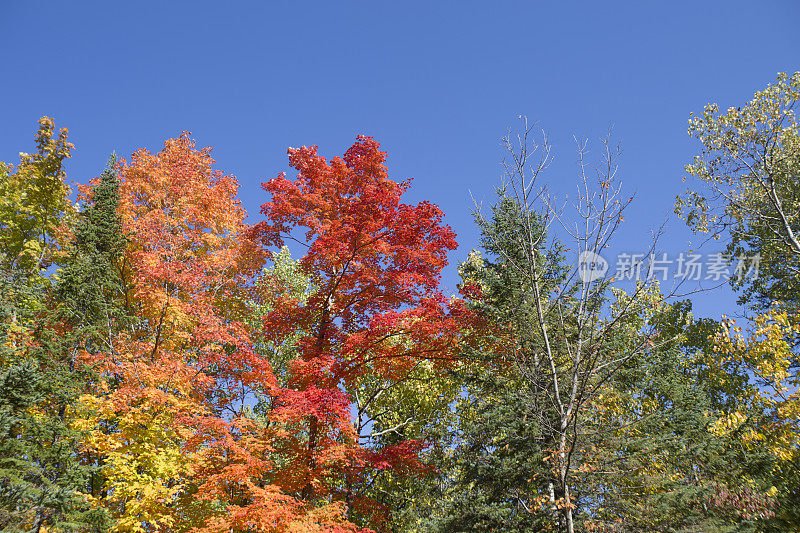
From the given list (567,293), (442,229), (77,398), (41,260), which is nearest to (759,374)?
(567,293)

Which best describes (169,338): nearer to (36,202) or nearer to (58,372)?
(58,372)

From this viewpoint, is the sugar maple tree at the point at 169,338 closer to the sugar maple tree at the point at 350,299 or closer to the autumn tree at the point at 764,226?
the sugar maple tree at the point at 350,299

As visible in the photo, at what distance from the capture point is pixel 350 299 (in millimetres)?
14578

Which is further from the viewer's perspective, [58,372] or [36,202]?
[36,202]

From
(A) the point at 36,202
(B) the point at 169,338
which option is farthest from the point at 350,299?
(A) the point at 36,202

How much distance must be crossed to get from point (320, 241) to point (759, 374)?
12.4 meters

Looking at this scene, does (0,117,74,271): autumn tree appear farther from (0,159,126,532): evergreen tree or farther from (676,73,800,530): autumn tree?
(676,73,800,530): autumn tree

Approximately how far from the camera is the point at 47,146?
64.5 ft

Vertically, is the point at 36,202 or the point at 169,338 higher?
the point at 36,202

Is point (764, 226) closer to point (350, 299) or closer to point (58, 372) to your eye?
point (350, 299)

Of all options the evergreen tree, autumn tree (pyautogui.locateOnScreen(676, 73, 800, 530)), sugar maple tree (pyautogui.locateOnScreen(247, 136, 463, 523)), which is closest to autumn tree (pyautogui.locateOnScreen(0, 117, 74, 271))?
the evergreen tree

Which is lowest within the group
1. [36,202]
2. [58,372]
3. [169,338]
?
[58,372]

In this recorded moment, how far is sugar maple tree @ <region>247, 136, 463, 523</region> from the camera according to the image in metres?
12.7

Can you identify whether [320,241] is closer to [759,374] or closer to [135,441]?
[135,441]
